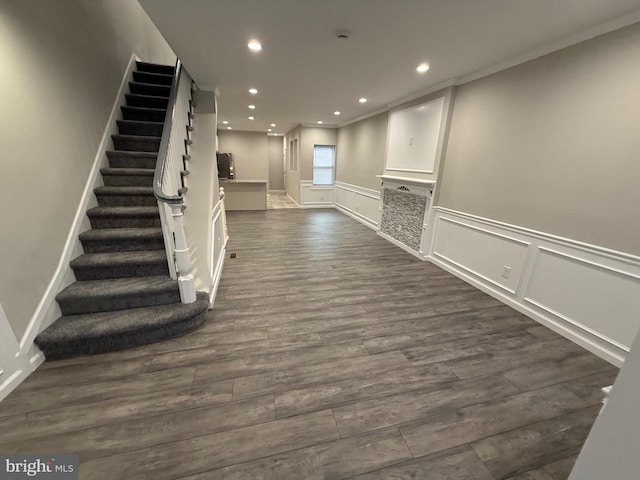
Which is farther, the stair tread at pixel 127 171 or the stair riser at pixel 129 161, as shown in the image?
the stair riser at pixel 129 161

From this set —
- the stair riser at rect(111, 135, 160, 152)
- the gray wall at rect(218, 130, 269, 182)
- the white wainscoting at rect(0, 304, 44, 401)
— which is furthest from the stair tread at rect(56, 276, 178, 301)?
the gray wall at rect(218, 130, 269, 182)

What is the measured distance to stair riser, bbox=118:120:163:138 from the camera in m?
3.23

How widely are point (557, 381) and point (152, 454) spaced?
264cm

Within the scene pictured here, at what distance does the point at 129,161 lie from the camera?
303 centimetres

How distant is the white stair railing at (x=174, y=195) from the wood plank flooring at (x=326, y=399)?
0.52 metres

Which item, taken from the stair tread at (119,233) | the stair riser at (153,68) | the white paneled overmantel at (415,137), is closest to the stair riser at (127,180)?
the stair tread at (119,233)

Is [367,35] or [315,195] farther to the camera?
[315,195]

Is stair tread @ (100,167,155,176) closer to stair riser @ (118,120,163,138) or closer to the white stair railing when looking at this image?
the white stair railing

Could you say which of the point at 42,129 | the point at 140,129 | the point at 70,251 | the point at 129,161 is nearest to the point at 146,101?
the point at 140,129

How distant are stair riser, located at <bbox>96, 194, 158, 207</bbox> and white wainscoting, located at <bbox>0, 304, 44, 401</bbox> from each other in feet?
4.84

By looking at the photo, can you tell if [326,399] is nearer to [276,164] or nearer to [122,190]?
[122,190]

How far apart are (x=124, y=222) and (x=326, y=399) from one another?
2.61 metres

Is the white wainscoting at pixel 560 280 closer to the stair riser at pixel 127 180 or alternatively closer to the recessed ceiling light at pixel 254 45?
the recessed ceiling light at pixel 254 45

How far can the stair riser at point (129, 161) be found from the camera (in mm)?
2955
